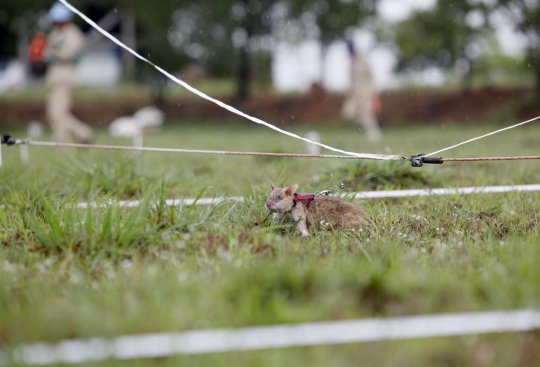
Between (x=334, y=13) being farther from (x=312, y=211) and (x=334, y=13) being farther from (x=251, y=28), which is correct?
(x=312, y=211)

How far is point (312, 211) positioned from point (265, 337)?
2.04 metres

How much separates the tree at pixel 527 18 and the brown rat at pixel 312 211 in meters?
15.9

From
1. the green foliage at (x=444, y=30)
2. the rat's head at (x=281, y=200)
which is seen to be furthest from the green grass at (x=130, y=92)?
the rat's head at (x=281, y=200)

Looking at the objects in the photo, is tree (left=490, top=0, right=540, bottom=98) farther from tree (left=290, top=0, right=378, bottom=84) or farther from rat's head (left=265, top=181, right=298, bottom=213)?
rat's head (left=265, top=181, right=298, bottom=213)

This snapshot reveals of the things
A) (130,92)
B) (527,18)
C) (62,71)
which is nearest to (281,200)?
(62,71)

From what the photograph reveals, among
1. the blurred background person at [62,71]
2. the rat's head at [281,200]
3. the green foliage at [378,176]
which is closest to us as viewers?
the rat's head at [281,200]

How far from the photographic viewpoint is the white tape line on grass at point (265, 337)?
216 centimetres

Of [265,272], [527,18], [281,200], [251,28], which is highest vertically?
[251,28]

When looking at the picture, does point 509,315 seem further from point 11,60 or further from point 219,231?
point 11,60

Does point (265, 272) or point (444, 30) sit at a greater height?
point (444, 30)

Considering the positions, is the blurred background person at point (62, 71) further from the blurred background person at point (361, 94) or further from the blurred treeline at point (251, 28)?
the blurred treeline at point (251, 28)

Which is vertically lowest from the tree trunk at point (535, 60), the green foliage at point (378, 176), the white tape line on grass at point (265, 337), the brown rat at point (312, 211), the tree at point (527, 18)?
the white tape line on grass at point (265, 337)

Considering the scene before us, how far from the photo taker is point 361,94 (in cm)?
1416

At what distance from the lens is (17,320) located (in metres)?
2.45
